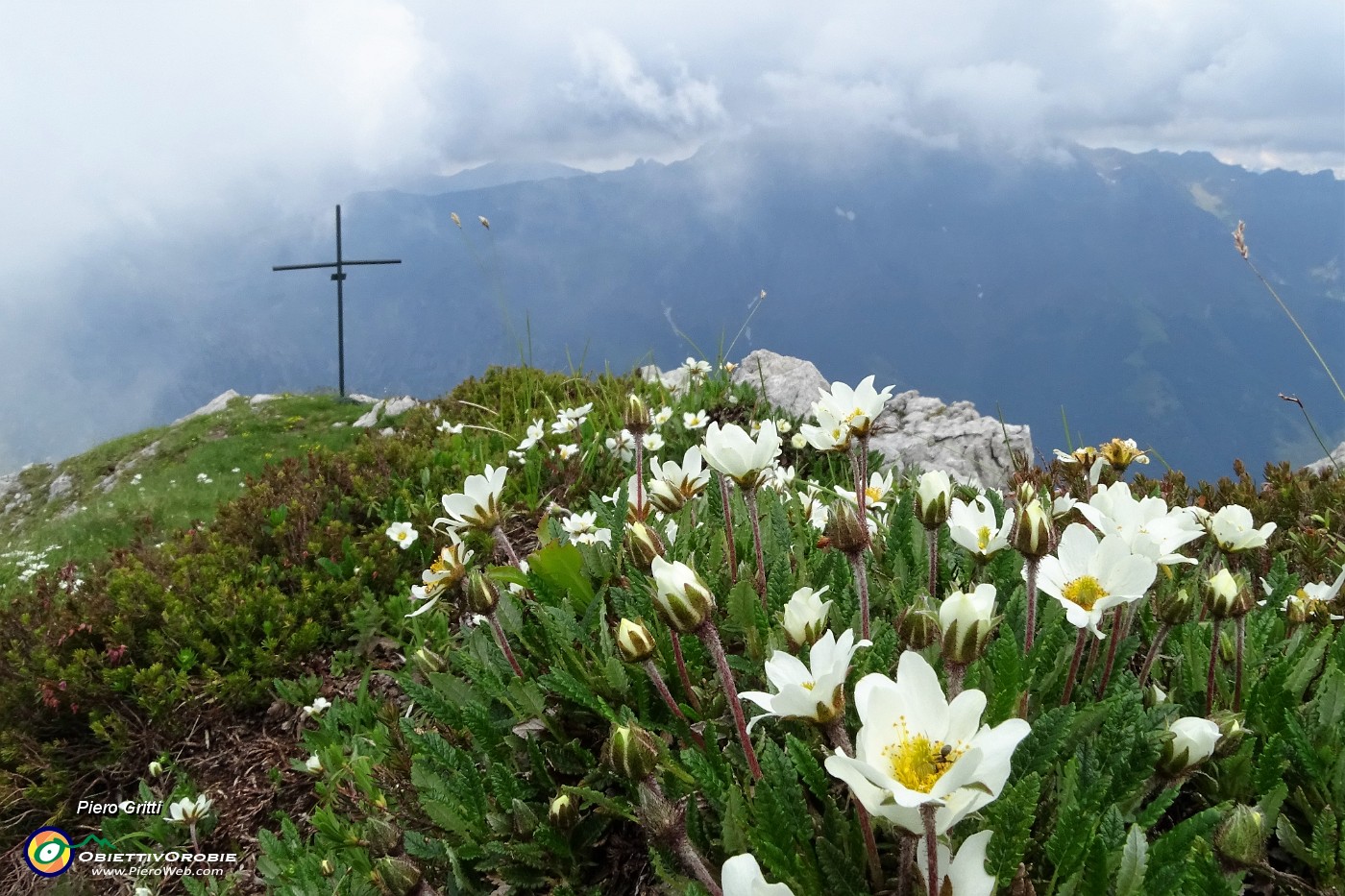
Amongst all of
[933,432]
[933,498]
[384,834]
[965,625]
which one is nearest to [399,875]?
[384,834]

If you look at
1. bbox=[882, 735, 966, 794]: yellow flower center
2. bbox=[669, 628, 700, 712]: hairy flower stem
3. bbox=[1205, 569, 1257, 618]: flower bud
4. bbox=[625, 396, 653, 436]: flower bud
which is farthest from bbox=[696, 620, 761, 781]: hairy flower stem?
bbox=[625, 396, 653, 436]: flower bud

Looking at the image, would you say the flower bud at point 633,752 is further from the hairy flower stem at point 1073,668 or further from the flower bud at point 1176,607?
the flower bud at point 1176,607

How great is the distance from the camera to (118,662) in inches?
159

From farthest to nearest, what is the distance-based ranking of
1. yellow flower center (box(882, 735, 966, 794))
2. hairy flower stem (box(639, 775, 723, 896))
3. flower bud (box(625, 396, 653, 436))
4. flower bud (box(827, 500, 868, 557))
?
flower bud (box(625, 396, 653, 436)) → flower bud (box(827, 500, 868, 557)) → hairy flower stem (box(639, 775, 723, 896)) → yellow flower center (box(882, 735, 966, 794))

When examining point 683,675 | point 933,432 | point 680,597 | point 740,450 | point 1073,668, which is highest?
point 740,450

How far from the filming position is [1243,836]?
1134 mm

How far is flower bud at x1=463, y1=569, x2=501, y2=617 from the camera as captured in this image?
189 cm

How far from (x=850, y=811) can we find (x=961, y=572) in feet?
3.16

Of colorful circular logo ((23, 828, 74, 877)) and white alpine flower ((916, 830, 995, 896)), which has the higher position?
white alpine flower ((916, 830, 995, 896))

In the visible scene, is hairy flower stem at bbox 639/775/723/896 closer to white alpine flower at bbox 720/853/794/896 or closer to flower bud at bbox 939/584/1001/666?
white alpine flower at bbox 720/853/794/896

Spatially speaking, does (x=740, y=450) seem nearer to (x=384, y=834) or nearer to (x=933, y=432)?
(x=384, y=834)

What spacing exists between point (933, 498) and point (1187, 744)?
0.67 metres

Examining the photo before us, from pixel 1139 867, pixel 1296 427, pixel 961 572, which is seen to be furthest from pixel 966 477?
pixel 1296 427

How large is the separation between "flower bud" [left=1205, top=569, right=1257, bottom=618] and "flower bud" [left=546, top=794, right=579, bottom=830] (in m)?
1.38
